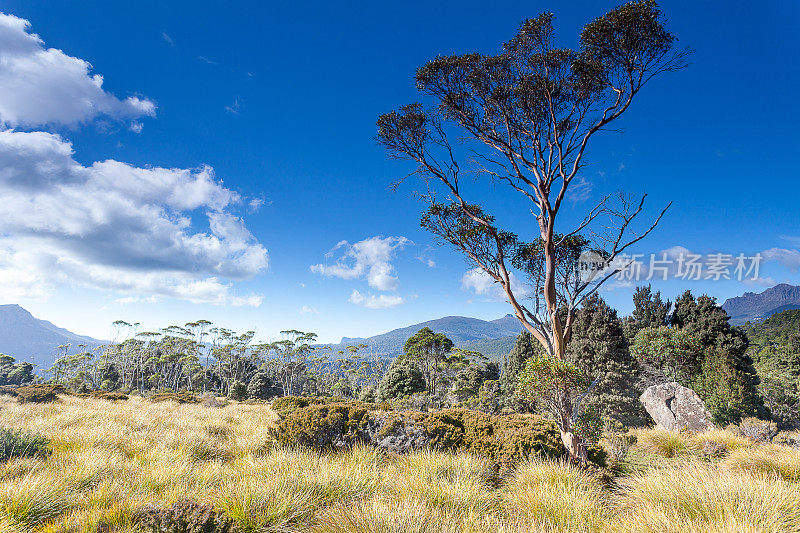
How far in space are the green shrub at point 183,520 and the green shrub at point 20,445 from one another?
4.33m

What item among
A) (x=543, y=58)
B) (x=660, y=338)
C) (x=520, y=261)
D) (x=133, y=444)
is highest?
(x=543, y=58)

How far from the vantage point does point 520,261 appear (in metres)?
8.94

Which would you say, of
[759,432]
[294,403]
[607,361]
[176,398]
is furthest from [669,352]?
[176,398]

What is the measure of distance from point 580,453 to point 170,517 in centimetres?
660

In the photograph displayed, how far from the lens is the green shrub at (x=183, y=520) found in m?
3.15

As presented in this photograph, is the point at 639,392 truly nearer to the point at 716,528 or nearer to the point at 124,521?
the point at 716,528

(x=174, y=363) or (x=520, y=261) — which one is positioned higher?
(x=520, y=261)

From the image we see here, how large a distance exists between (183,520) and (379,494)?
2.43 m

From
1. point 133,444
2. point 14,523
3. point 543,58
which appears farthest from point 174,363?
point 543,58

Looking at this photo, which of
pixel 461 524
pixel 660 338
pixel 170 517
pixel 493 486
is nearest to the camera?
pixel 170 517

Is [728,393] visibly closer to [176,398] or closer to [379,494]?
[379,494]

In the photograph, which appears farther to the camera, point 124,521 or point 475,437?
point 475,437

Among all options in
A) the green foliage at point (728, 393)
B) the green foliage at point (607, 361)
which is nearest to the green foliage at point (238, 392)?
the green foliage at point (607, 361)

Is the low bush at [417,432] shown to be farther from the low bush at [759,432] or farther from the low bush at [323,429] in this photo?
the low bush at [759,432]
